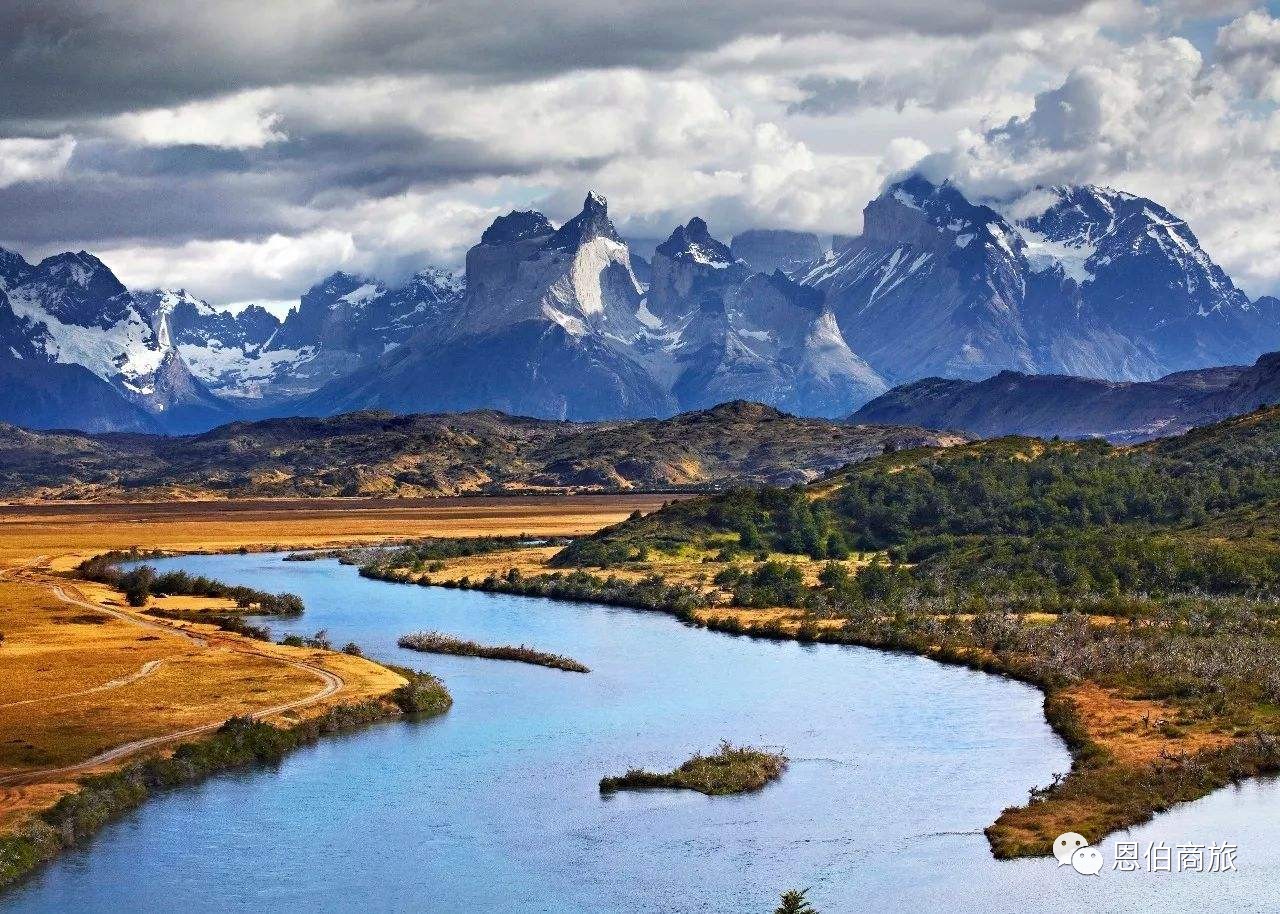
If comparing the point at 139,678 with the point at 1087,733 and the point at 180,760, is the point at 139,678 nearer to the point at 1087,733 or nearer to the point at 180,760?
the point at 180,760

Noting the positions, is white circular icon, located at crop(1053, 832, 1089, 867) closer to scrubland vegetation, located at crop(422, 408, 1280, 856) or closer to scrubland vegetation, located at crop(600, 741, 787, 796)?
scrubland vegetation, located at crop(422, 408, 1280, 856)

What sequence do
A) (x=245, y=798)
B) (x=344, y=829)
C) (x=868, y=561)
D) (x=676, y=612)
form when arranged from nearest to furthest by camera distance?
(x=344, y=829) < (x=245, y=798) < (x=676, y=612) < (x=868, y=561)

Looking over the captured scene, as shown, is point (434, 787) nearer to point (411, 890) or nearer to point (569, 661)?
point (411, 890)

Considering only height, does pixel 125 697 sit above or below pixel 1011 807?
above

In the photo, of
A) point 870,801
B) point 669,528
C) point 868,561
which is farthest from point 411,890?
point 669,528

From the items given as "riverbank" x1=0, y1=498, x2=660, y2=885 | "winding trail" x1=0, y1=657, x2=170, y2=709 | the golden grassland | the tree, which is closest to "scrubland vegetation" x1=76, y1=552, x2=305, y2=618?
"riverbank" x1=0, y1=498, x2=660, y2=885

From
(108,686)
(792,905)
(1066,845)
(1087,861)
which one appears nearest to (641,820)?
(792,905)
